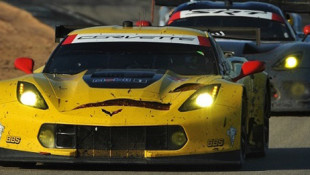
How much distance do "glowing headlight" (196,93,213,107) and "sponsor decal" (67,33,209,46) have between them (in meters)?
1.66

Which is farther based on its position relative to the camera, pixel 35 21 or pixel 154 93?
pixel 35 21

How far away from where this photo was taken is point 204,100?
849cm

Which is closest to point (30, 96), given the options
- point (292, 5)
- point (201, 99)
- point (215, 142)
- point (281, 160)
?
point (201, 99)

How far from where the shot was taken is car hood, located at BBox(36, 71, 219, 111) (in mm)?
8438

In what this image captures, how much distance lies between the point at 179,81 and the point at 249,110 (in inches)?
38.6

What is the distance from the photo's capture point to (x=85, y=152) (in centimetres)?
837

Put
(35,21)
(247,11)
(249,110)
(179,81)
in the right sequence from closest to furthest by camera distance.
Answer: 1. (179,81)
2. (249,110)
3. (247,11)
4. (35,21)

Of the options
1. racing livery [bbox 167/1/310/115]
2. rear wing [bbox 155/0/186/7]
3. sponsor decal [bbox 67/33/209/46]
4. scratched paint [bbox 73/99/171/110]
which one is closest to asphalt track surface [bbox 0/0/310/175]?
scratched paint [bbox 73/99/171/110]

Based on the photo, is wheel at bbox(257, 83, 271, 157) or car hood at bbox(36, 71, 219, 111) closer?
car hood at bbox(36, 71, 219, 111)

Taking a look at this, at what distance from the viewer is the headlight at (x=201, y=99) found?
843cm

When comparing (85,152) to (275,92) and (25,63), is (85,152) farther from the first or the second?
(275,92)

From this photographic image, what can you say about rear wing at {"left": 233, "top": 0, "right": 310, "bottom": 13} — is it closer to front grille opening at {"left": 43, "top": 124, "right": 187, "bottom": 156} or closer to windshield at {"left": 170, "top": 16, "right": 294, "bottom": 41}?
windshield at {"left": 170, "top": 16, "right": 294, "bottom": 41}

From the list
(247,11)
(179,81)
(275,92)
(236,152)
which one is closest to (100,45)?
(179,81)

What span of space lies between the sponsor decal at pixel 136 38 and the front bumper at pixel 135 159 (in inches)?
74.0
